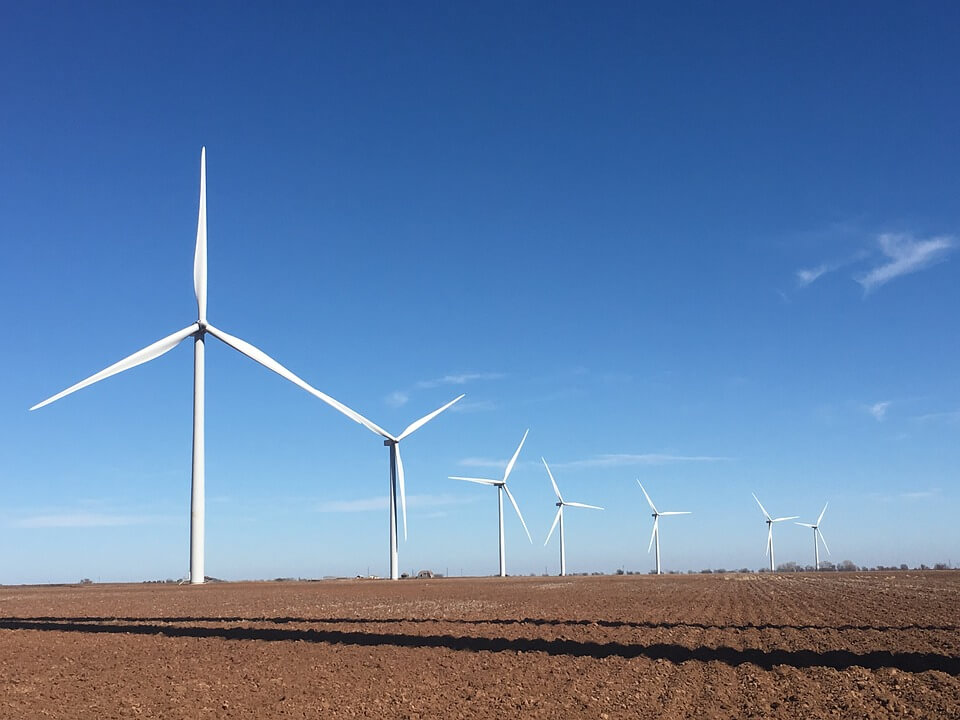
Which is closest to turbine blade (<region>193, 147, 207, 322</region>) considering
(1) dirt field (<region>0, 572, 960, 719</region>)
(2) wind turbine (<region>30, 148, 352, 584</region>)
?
(2) wind turbine (<region>30, 148, 352, 584</region>)

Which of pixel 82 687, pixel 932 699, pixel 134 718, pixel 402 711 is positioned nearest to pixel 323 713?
pixel 402 711

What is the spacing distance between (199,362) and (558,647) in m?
36.5

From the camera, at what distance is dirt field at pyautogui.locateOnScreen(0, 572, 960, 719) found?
17.3m

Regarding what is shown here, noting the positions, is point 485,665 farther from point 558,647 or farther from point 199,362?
point 199,362

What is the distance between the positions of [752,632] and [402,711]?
668 inches

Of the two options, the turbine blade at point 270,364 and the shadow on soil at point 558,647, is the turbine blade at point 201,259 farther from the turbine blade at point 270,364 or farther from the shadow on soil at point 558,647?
the shadow on soil at point 558,647

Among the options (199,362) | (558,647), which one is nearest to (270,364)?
(199,362)

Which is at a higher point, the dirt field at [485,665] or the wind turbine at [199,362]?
the wind turbine at [199,362]

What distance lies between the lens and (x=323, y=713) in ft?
55.5

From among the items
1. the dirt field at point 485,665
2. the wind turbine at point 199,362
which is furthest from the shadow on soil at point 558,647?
the wind turbine at point 199,362

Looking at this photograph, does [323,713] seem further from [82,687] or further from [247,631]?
[247,631]

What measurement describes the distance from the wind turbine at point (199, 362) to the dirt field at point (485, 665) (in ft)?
47.8

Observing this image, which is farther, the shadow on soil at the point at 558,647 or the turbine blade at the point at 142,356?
the turbine blade at the point at 142,356

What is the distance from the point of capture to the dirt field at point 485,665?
1730cm
